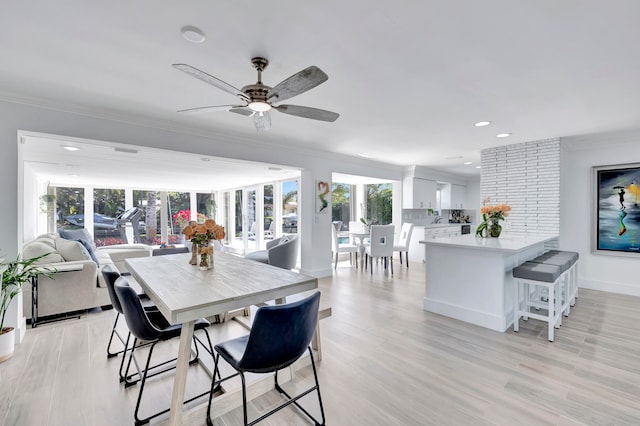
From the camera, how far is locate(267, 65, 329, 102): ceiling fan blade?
61.1 inches

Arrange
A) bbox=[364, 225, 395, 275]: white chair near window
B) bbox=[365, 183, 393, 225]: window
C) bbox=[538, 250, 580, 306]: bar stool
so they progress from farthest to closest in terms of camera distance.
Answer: bbox=[365, 183, 393, 225]: window
bbox=[364, 225, 395, 275]: white chair near window
bbox=[538, 250, 580, 306]: bar stool

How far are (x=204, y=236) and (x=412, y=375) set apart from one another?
1.98m

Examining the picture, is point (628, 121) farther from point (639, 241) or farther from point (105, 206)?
point (105, 206)

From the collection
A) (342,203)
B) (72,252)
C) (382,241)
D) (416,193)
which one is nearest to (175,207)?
(342,203)

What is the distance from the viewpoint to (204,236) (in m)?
2.34

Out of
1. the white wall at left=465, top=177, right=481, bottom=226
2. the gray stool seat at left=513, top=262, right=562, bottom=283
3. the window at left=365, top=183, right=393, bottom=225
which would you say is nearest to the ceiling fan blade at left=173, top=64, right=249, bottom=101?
the gray stool seat at left=513, top=262, right=562, bottom=283

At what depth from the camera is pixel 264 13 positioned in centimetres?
153

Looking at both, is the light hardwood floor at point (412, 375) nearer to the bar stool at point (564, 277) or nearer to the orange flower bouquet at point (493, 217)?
the bar stool at point (564, 277)

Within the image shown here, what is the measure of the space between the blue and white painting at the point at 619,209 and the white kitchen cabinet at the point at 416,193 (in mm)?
3323

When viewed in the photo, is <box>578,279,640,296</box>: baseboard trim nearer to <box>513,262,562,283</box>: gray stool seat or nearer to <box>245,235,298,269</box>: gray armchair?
<box>513,262,562,283</box>: gray stool seat

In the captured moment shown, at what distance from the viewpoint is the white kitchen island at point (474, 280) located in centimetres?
292

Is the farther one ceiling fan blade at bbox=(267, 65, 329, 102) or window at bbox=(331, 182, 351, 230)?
window at bbox=(331, 182, 351, 230)

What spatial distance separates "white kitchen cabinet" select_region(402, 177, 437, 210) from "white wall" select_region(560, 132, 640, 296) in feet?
9.64

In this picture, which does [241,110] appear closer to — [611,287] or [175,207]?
[611,287]
